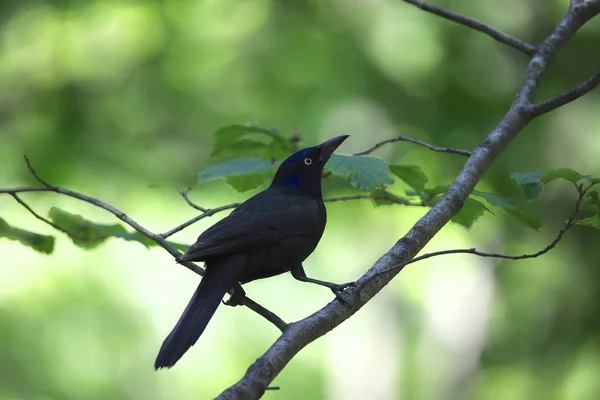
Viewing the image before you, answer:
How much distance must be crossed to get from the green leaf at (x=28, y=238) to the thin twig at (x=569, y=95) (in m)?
2.21

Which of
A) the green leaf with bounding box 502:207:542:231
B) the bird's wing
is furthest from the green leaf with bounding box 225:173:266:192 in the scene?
the green leaf with bounding box 502:207:542:231

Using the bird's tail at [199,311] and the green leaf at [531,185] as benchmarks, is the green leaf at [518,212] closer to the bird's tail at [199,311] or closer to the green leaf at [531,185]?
the green leaf at [531,185]

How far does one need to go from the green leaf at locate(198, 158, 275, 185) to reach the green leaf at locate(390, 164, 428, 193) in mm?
556

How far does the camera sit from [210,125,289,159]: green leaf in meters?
3.34

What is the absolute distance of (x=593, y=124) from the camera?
913 centimetres

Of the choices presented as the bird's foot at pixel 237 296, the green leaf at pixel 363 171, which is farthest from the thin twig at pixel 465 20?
the bird's foot at pixel 237 296

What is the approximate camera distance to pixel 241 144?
3.43 meters

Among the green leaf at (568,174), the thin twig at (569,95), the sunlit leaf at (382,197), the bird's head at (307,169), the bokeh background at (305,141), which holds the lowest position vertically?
the green leaf at (568,174)

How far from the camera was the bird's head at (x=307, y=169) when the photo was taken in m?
3.76

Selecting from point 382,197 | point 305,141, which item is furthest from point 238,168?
point 305,141

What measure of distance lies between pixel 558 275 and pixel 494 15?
12.0ft

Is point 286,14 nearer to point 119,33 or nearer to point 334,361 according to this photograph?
point 119,33

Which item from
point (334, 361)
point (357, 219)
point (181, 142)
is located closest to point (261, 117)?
point (181, 142)

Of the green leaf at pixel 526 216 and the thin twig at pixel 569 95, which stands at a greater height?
the thin twig at pixel 569 95
